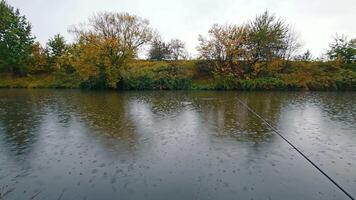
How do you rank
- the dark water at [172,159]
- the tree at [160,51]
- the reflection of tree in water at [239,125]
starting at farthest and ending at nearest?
1. the tree at [160,51]
2. the reflection of tree in water at [239,125]
3. the dark water at [172,159]

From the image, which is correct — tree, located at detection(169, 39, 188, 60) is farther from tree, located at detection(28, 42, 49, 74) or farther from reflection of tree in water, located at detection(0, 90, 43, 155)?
reflection of tree in water, located at detection(0, 90, 43, 155)

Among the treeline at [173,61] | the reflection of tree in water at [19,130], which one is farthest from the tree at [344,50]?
the reflection of tree in water at [19,130]

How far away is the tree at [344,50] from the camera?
3600cm

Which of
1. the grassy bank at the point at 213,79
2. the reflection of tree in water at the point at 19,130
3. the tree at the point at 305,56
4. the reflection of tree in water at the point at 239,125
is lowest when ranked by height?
the reflection of tree in water at the point at 239,125

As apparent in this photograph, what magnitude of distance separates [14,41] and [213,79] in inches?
1150

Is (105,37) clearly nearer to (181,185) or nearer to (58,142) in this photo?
(58,142)

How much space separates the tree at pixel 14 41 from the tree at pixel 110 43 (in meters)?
12.4

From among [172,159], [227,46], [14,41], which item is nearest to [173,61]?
[227,46]

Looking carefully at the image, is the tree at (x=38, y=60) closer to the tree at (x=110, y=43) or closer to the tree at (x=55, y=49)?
the tree at (x=55, y=49)

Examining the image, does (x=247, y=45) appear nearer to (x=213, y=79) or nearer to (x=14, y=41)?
(x=213, y=79)

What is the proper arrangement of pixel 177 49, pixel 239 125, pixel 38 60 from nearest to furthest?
pixel 239 125 → pixel 38 60 → pixel 177 49

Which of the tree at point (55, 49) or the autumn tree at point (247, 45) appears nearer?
the autumn tree at point (247, 45)

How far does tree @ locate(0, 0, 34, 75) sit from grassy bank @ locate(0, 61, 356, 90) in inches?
127

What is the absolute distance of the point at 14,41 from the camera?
39531mm
